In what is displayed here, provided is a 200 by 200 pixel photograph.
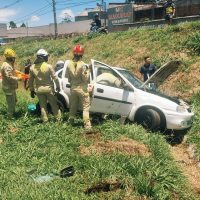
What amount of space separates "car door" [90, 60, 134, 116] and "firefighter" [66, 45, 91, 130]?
0.40m

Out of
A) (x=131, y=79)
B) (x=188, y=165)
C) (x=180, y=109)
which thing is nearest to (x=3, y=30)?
(x=131, y=79)

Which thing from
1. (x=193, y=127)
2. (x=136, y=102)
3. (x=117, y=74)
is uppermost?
(x=117, y=74)

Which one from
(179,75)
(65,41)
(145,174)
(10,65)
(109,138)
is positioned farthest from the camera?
(65,41)

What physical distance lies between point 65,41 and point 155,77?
66.5 ft

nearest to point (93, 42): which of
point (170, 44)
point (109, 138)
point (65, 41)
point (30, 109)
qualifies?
point (65, 41)

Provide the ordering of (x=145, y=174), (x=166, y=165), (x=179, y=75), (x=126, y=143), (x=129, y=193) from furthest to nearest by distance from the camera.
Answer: (x=179, y=75), (x=126, y=143), (x=166, y=165), (x=145, y=174), (x=129, y=193)

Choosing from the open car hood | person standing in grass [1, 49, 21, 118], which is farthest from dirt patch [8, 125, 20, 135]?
the open car hood

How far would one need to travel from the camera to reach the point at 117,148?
7730mm

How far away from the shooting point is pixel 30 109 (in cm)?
1140

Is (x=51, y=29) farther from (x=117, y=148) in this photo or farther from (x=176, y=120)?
(x=117, y=148)

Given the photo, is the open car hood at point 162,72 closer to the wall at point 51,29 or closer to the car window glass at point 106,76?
the car window glass at point 106,76

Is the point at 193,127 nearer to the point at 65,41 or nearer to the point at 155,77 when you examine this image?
the point at 155,77

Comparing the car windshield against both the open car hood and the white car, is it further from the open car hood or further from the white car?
the open car hood

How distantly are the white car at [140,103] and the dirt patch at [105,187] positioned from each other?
12.1 ft
